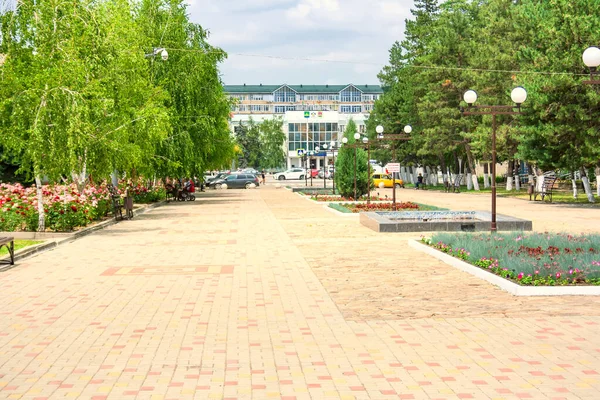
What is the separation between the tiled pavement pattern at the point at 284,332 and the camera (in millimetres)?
6000

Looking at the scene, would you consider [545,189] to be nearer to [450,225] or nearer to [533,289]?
[450,225]

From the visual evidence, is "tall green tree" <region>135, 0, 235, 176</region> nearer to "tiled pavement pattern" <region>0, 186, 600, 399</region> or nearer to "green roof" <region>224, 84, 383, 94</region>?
"tiled pavement pattern" <region>0, 186, 600, 399</region>

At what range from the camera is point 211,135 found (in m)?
40.2

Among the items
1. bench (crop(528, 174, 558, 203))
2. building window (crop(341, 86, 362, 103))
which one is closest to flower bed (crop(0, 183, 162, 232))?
bench (crop(528, 174, 558, 203))

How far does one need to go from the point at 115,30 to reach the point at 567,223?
16106 mm

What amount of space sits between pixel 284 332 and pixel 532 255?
5.61 meters

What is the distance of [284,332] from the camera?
7.98 metres

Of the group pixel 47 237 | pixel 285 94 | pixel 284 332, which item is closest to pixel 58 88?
pixel 47 237

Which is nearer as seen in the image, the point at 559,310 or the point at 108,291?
the point at 559,310

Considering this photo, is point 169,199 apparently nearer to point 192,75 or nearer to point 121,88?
point 192,75

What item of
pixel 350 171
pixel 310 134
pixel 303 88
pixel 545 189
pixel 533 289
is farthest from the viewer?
pixel 303 88

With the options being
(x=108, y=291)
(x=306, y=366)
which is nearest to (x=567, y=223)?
(x=108, y=291)

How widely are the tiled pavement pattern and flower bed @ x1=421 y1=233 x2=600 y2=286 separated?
564mm

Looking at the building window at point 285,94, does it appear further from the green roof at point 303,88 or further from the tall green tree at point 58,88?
the tall green tree at point 58,88
